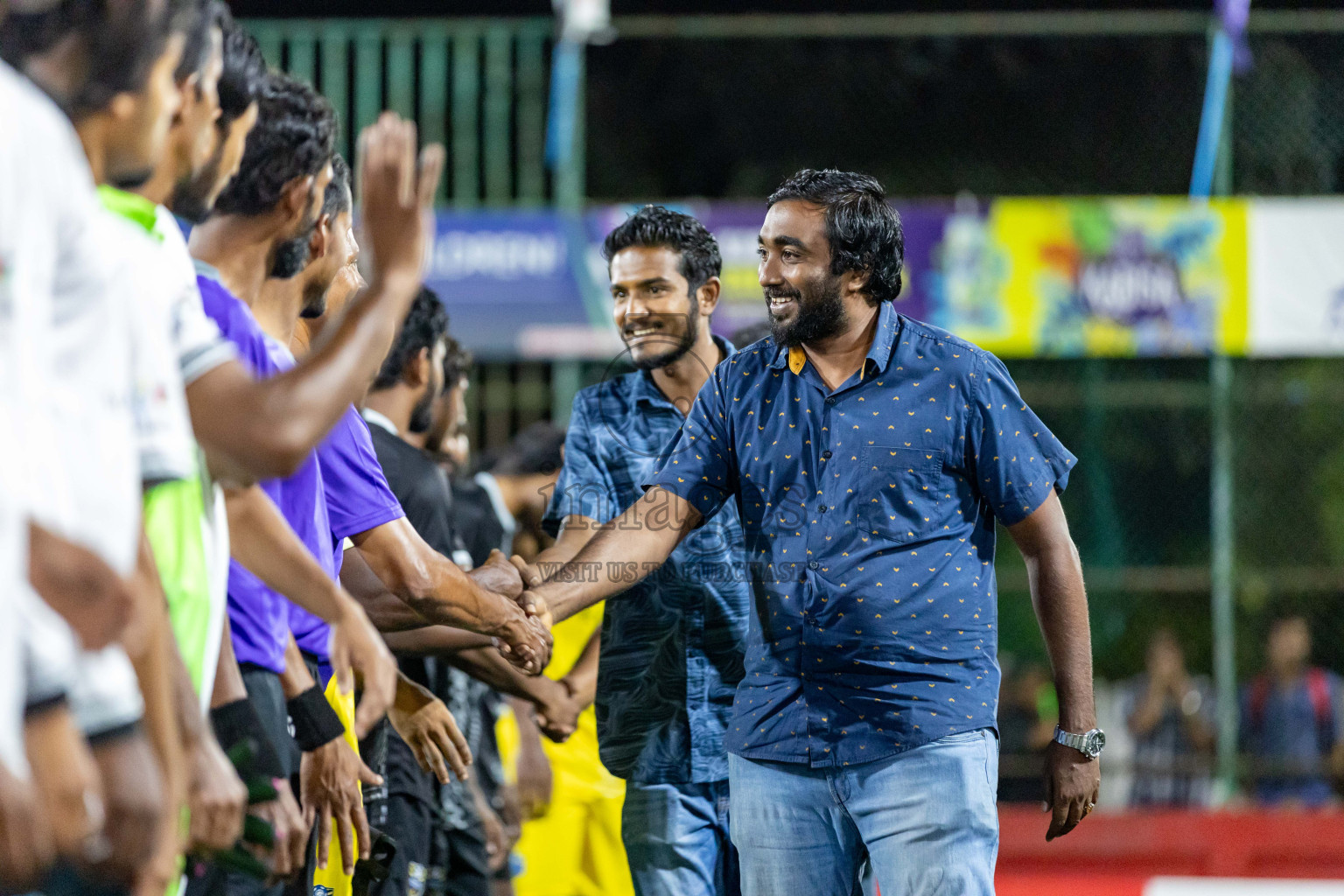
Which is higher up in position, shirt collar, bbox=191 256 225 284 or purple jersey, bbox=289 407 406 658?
shirt collar, bbox=191 256 225 284

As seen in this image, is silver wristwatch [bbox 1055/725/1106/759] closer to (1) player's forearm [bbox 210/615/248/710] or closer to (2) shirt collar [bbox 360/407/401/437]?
(1) player's forearm [bbox 210/615/248/710]

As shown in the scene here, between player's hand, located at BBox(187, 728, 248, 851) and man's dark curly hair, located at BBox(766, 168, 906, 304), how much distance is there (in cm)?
201

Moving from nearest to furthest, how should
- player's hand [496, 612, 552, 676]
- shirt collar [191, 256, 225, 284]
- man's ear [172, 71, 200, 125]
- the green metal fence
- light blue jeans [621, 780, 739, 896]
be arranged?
man's ear [172, 71, 200, 125]
shirt collar [191, 256, 225, 284]
player's hand [496, 612, 552, 676]
light blue jeans [621, 780, 739, 896]
the green metal fence

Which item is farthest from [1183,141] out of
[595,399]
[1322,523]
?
[595,399]

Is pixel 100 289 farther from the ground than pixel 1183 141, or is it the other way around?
pixel 1183 141

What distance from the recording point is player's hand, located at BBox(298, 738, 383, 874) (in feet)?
9.57

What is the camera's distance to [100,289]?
69.7 inches

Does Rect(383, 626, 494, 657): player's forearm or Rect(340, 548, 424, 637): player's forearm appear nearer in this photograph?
Rect(340, 548, 424, 637): player's forearm

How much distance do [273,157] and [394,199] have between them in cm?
83

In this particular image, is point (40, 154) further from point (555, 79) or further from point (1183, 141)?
point (1183, 141)

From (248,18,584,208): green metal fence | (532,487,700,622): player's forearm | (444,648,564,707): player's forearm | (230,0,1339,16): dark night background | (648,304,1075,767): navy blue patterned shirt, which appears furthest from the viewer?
(230,0,1339,16): dark night background

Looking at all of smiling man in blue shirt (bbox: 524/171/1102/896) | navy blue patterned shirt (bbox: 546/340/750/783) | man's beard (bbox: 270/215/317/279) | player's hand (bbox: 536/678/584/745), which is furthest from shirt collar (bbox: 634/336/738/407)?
man's beard (bbox: 270/215/317/279)

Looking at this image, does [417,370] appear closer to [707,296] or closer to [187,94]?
[707,296]

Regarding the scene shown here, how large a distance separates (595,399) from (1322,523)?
1037 cm
